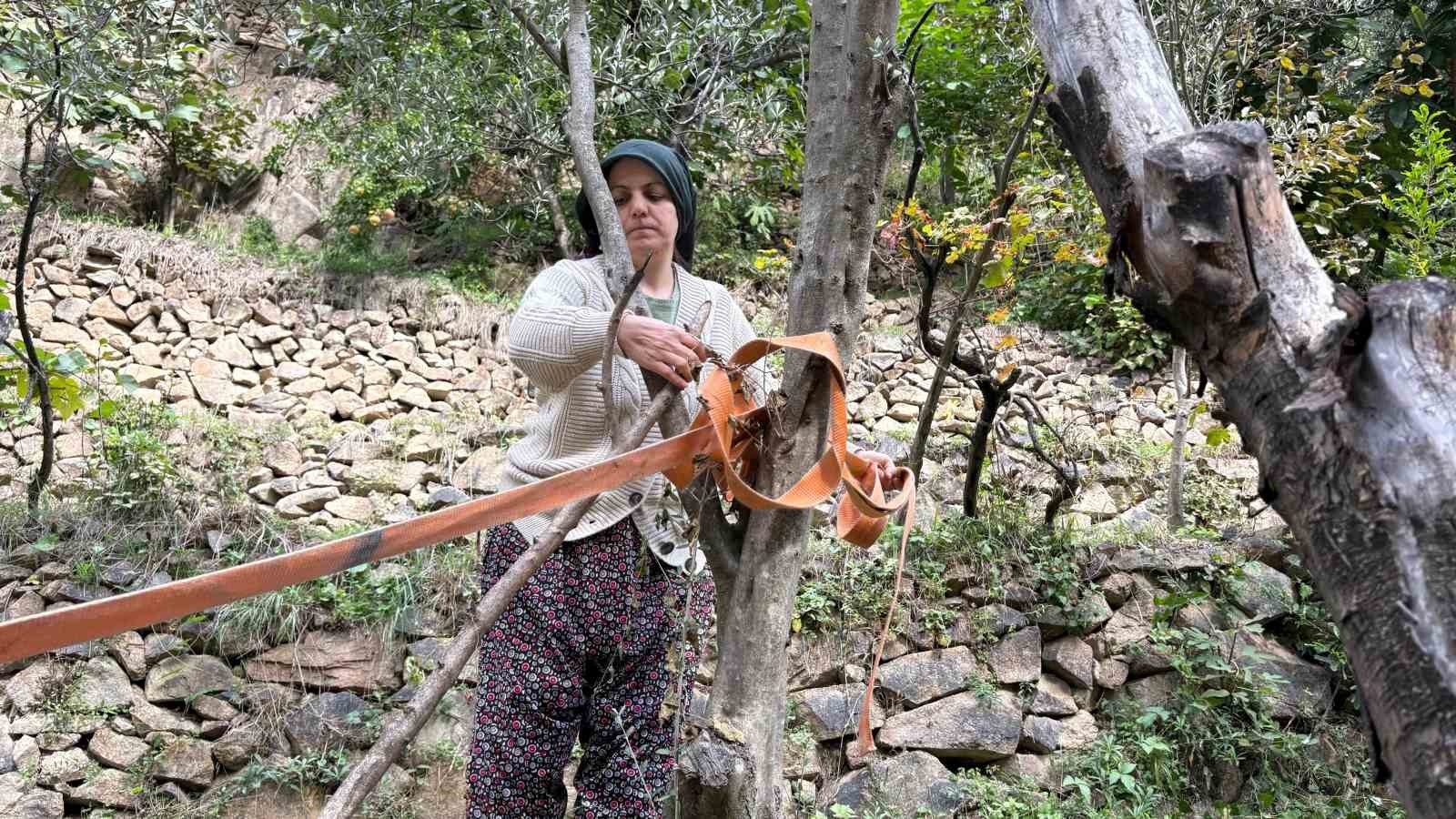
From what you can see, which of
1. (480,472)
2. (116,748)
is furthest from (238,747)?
(480,472)

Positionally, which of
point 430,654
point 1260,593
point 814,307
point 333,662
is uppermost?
point 814,307

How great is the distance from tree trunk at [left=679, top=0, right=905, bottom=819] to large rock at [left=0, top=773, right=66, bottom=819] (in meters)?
2.69

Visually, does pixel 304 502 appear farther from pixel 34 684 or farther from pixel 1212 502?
pixel 1212 502

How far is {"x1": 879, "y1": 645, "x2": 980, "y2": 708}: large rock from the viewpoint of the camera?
145 inches

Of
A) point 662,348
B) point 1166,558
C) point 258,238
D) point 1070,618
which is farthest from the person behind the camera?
point 258,238

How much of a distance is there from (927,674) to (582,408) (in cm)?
222

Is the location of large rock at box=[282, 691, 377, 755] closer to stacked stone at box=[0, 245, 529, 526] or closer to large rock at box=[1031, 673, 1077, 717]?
stacked stone at box=[0, 245, 529, 526]

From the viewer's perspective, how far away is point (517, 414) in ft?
18.7

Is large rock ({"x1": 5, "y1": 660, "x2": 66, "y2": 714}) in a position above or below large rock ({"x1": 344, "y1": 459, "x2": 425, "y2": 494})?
below

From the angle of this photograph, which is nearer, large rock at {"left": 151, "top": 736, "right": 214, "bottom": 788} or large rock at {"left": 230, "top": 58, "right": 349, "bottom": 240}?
large rock at {"left": 151, "top": 736, "right": 214, "bottom": 788}

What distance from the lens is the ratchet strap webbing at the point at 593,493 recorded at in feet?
3.88

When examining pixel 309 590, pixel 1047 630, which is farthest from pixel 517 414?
pixel 1047 630

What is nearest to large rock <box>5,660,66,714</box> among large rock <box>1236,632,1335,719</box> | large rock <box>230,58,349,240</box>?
large rock <box>1236,632,1335,719</box>

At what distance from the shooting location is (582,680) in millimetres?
2113
